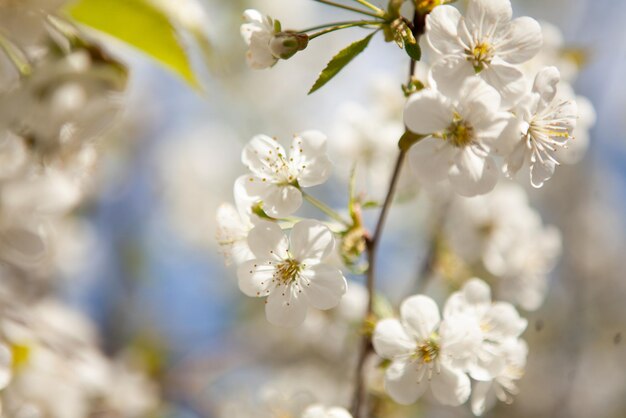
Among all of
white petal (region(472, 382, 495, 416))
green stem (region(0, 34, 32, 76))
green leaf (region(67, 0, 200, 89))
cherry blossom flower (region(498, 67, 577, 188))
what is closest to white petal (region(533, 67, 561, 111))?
cherry blossom flower (region(498, 67, 577, 188))

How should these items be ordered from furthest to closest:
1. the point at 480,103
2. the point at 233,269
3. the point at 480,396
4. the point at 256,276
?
the point at 233,269 → the point at 480,396 → the point at 256,276 → the point at 480,103

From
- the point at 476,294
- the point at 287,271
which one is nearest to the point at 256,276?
the point at 287,271

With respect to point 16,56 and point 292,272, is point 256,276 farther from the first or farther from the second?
point 16,56

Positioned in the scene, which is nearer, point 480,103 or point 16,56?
point 480,103

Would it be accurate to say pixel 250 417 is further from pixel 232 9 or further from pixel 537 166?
pixel 232 9

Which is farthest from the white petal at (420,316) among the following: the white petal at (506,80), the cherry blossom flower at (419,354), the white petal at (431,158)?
the white petal at (506,80)

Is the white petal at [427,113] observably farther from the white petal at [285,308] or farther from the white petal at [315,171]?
the white petal at [285,308]
